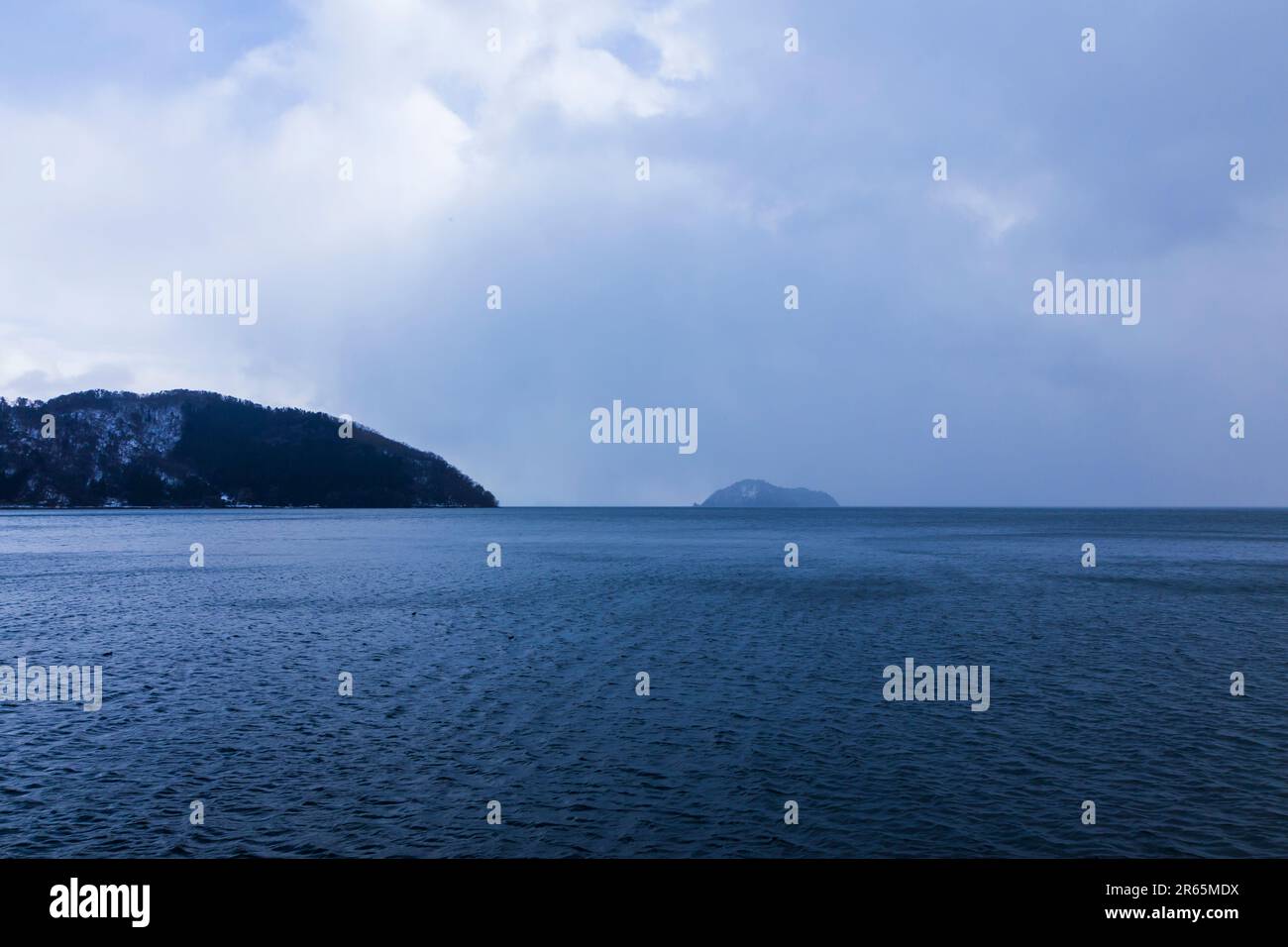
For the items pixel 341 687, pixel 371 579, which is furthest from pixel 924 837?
pixel 371 579

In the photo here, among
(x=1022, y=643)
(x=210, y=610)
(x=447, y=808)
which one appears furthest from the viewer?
(x=210, y=610)

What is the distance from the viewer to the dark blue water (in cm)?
2092

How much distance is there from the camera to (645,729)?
99.5 ft

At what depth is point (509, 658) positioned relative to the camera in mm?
43969

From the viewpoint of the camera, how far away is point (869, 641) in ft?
159

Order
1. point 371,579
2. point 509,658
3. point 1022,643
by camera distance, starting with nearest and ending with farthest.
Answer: point 509,658, point 1022,643, point 371,579

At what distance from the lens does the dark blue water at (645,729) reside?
20.9m

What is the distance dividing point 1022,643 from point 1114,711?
1573 cm

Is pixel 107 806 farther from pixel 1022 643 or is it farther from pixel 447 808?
pixel 1022 643
